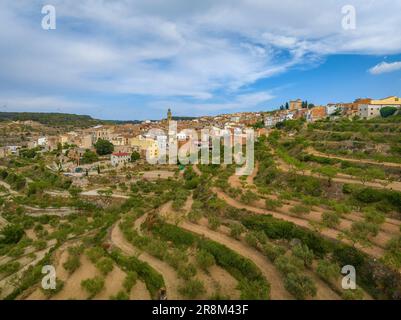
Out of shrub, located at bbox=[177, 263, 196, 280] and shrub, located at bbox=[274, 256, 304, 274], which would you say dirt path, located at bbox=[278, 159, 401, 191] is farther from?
shrub, located at bbox=[177, 263, 196, 280]

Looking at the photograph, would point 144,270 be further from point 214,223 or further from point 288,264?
point 288,264

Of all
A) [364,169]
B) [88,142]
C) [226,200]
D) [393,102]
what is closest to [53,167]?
[88,142]

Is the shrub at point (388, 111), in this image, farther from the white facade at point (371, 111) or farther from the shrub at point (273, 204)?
the shrub at point (273, 204)

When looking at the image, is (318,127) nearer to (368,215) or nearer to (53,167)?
(368,215)

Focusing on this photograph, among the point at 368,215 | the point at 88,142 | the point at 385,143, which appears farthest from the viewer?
the point at 88,142

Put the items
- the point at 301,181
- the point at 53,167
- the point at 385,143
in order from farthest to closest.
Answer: the point at 53,167, the point at 385,143, the point at 301,181

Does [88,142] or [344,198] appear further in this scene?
[88,142]

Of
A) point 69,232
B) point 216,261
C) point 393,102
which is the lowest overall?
point 69,232
